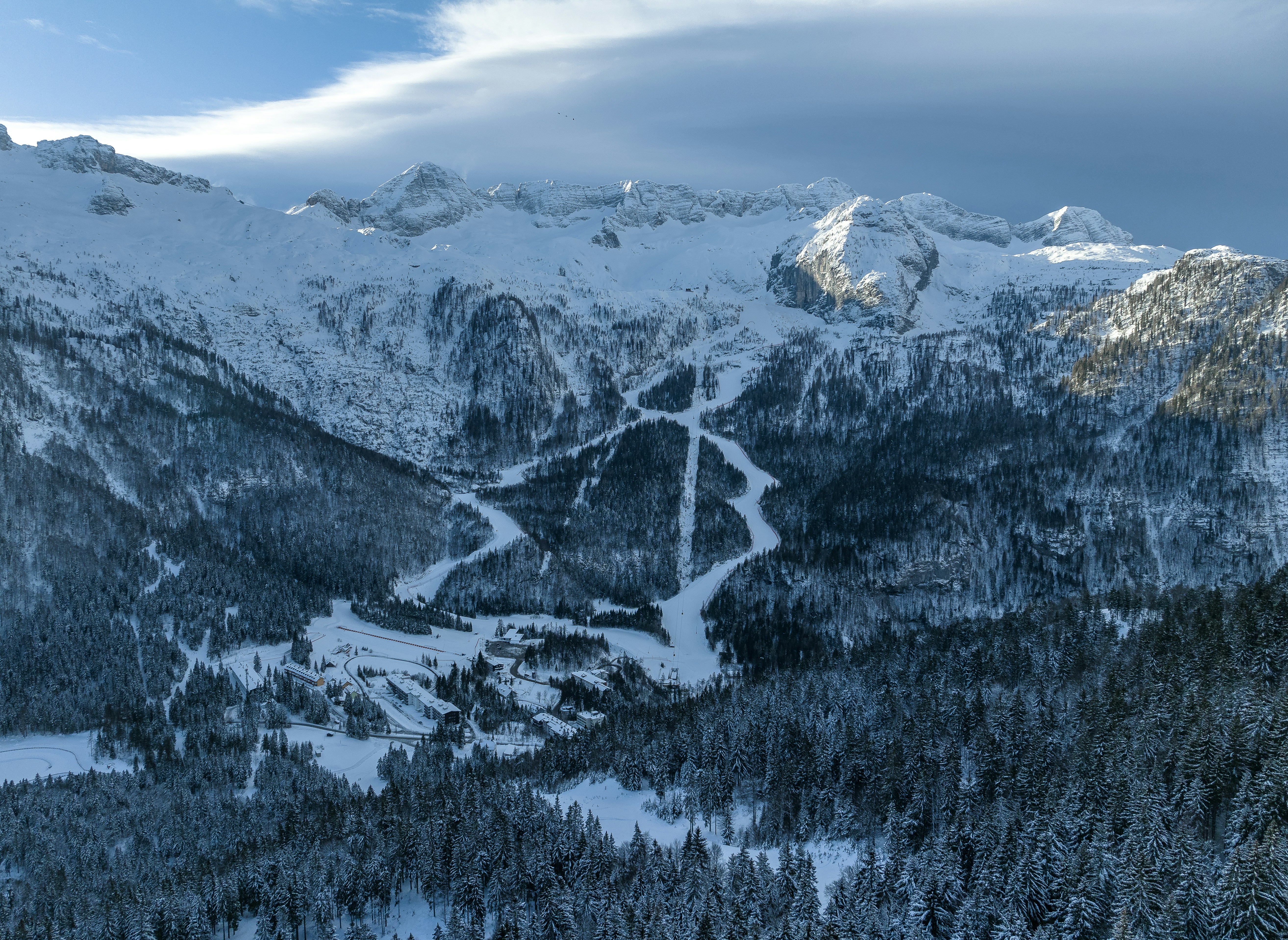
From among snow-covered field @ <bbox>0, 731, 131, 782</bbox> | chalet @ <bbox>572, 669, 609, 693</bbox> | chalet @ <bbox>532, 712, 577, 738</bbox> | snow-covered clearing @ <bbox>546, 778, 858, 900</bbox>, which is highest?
snow-covered clearing @ <bbox>546, 778, 858, 900</bbox>

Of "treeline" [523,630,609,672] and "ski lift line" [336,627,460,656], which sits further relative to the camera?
"ski lift line" [336,627,460,656]

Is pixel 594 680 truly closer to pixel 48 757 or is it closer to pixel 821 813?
pixel 821 813

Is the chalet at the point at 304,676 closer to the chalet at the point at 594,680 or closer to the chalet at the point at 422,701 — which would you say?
the chalet at the point at 422,701

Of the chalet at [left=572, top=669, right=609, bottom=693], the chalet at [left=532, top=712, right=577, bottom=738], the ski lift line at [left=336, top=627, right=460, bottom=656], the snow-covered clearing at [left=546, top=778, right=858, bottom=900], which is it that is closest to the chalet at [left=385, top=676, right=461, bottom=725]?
the chalet at [left=532, top=712, right=577, bottom=738]

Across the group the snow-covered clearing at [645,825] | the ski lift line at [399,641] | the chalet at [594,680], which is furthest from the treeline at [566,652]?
the snow-covered clearing at [645,825]

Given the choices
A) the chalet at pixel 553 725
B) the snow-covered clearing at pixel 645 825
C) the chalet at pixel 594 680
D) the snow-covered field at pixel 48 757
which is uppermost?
the snow-covered clearing at pixel 645 825

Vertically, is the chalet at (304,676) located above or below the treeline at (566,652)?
below

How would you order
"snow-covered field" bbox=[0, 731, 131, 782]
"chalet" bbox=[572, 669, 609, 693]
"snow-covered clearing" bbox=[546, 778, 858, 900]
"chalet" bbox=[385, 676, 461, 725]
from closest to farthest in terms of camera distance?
1. "snow-covered clearing" bbox=[546, 778, 858, 900]
2. "snow-covered field" bbox=[0, 731, 131, 782]
3. "chalet" bbox=[385, 676, 461, 725]
4. "chalet" bbox=[572, 669, 609, 693]

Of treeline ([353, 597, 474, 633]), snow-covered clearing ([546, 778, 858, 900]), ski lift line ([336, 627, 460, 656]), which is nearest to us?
snow-covered clearing ([546, 778, 858, 900])

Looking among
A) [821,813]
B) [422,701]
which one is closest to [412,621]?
[422,701]

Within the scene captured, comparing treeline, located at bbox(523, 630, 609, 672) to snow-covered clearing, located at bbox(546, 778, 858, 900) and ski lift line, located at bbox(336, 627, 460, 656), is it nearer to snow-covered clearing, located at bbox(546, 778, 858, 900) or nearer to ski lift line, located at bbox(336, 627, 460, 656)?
ski lift line, located at bbox(336, 627, 460, 656)
